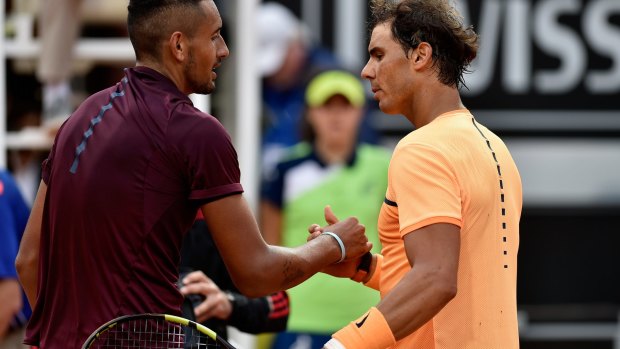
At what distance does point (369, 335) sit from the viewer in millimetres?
3547

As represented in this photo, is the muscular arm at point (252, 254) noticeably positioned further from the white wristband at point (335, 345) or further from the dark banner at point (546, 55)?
the dark banner at point (546, 55)

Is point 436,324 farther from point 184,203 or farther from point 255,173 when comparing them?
point 255,173

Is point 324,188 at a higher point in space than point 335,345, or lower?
lower

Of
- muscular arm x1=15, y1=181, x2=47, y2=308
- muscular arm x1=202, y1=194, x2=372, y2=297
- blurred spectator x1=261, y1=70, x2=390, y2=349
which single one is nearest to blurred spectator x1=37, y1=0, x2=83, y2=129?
blurred spectator x1=261, y1=70, x2=390, y2=349

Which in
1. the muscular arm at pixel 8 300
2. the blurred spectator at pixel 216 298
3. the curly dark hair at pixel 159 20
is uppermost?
the curly dark hair at pixel 159 20

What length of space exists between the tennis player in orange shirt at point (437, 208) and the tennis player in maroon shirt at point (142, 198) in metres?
0.36

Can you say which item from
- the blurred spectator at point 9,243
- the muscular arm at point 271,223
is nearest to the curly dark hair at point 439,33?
the blurred spectator at point 9,243

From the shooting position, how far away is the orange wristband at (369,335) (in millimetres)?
Answer: 3541

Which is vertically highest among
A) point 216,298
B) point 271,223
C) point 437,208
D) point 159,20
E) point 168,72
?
point 159,20

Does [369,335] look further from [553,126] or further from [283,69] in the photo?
[553,126]

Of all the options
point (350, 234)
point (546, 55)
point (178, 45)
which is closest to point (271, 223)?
point (546, 55)

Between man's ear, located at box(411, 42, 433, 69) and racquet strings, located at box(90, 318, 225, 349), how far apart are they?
1012 millimetres

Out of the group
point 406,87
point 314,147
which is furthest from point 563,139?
point 406,87

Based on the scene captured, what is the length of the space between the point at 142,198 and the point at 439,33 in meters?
1.01
